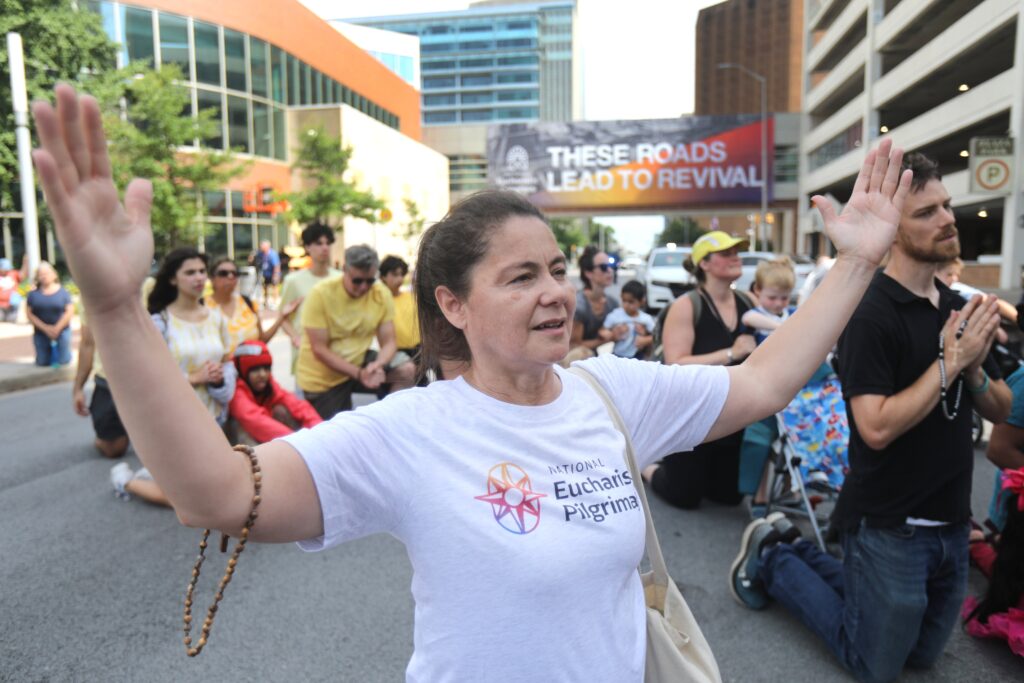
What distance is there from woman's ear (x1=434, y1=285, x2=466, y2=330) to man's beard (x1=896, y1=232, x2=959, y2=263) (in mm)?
1872

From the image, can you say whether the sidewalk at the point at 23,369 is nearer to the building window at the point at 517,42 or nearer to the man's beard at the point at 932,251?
the man's beard at the point at 932,251

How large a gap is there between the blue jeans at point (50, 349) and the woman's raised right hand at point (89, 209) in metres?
12.5

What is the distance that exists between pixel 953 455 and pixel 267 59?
133 ft

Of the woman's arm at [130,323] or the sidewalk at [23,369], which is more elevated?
the woman's arm at [130,323]

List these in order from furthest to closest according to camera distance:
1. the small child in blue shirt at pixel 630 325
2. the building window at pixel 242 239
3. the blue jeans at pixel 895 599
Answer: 1. the building window at pixel 242 239
2. the small child in blue shirt at pixel 630 325
3. the blue jeans at pixel 895 599

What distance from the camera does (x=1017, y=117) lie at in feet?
73.2

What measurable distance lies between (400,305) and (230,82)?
3325 cm

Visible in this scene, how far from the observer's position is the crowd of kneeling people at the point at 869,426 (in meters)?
2.86

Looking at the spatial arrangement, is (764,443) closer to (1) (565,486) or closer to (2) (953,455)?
(2) (953,455)

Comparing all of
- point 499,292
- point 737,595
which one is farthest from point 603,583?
point 737,595

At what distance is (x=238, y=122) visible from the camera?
123ft

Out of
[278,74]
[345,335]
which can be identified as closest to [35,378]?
[345,335]

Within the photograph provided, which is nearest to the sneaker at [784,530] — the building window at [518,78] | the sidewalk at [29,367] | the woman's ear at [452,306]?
the woman's ear at [452,306]

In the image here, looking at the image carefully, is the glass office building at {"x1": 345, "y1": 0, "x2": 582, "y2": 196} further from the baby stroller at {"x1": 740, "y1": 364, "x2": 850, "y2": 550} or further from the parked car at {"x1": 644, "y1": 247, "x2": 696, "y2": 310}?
the baby stroller at {"x1": 740, "y1": 364, "x2": 850, "y2": 550}
